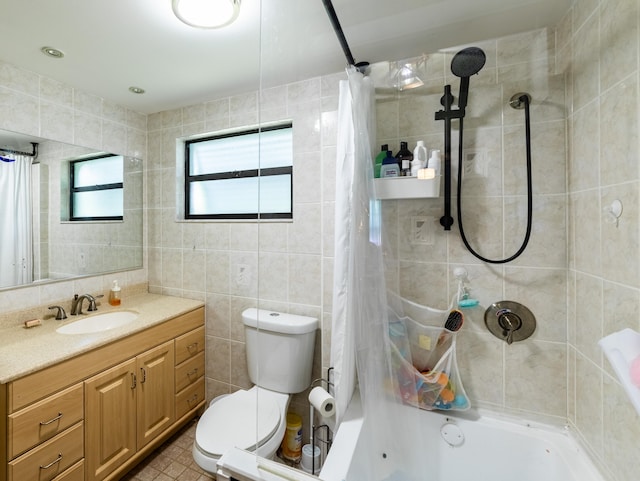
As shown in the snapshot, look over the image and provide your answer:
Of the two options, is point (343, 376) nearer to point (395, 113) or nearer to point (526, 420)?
point (526, 420)

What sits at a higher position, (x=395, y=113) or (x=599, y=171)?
(x=395, y=113)

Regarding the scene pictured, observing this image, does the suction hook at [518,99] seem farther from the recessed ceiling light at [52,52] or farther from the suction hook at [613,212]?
the recessed ceiling light at [52,52]

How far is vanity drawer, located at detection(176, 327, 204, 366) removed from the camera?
1.82m

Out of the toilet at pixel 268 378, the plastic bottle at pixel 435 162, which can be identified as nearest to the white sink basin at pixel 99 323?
the toilet at pixel 268 378

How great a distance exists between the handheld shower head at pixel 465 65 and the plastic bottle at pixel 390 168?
15.2 inches

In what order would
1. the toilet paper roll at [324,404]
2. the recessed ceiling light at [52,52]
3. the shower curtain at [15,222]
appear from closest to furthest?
1. the toilet paper roll at [324,404]
2. the recessed ceiling light at [52,52]
3. the shower curtain at [15,222]

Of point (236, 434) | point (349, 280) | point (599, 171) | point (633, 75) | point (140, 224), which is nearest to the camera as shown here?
point (633, 75)

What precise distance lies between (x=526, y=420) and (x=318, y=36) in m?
1.86

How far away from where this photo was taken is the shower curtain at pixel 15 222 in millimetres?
1526

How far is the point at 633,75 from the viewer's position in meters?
0.80

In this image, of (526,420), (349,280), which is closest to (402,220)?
(349,280)

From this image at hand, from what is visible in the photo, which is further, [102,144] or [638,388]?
[102,144]

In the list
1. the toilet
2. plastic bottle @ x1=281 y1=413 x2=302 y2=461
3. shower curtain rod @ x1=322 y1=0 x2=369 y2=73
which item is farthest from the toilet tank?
shower curtain rod @ x1=322 y1=0 x2=369 y2=73

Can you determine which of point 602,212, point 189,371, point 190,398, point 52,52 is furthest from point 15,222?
point 602,212
